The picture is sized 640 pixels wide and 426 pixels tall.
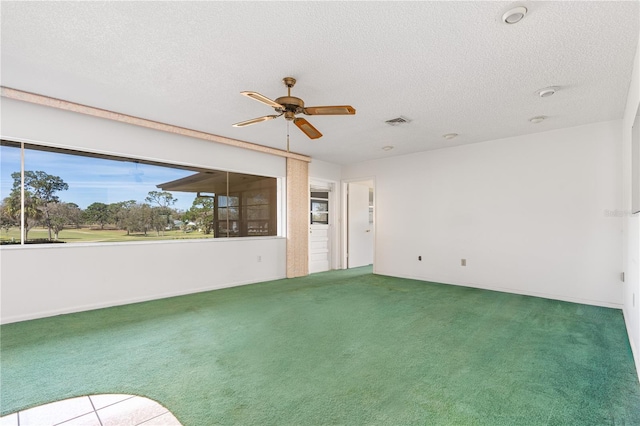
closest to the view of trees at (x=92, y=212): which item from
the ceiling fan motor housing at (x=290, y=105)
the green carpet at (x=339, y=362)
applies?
the green carpet at (x=339, y=362)

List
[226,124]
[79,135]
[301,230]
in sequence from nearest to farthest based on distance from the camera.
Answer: [79,135], [226,124], [301,230]

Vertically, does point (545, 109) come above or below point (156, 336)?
above

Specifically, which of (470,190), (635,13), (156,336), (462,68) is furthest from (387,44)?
(470,190)

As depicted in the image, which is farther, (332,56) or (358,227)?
(358,227)

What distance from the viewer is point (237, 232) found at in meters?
5.57

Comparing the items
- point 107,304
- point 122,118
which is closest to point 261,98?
point 122,118

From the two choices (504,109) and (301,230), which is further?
(301,230)

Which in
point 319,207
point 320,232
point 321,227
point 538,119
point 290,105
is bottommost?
point 320,232

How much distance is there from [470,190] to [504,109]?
1860mm

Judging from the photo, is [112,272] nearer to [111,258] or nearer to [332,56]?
[111,258]

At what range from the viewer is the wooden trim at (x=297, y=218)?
605 cm

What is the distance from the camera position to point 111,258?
405cm

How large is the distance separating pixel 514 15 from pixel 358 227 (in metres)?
5.82

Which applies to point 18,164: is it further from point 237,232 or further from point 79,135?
point 237,232
